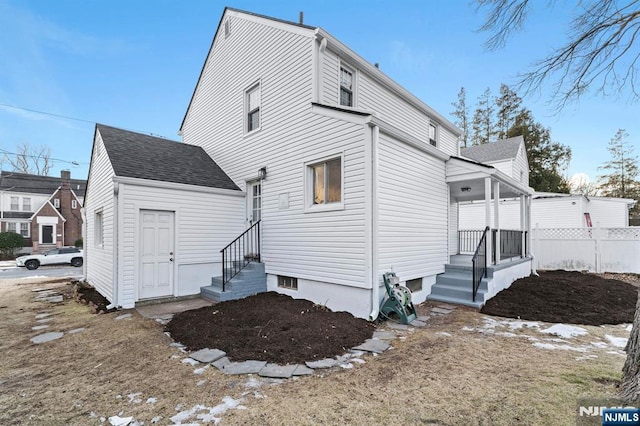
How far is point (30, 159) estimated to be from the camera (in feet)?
102

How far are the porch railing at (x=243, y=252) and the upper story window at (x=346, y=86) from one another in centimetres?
400

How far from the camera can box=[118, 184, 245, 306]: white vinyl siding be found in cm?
680

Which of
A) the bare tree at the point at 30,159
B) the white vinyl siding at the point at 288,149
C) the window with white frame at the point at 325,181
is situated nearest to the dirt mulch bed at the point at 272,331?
the white vinyl siding at the point at 288,149

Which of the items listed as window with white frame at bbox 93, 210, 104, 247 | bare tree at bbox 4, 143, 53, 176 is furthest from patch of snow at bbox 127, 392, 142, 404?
bare tree at bbox 4, 143, 53, 176

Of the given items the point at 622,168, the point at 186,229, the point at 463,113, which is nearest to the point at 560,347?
the point at 186,229

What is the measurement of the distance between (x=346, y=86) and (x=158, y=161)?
566 centimetres

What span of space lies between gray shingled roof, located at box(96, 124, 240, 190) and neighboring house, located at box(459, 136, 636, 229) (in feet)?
44.6

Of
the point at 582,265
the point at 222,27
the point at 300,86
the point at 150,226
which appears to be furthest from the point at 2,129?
the point at 582,265

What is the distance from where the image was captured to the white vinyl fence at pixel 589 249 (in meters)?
10.7

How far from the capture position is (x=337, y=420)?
8.29ft

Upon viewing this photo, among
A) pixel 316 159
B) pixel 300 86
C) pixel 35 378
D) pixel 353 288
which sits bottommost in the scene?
pixel 35 378

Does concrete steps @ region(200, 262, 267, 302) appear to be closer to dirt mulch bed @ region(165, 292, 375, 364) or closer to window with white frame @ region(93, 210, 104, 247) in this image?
dirt mulch bed @ region(165, 292, 375, 364)

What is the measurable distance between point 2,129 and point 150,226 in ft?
95.2

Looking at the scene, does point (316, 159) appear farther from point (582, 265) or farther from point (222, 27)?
point (582, 265)
